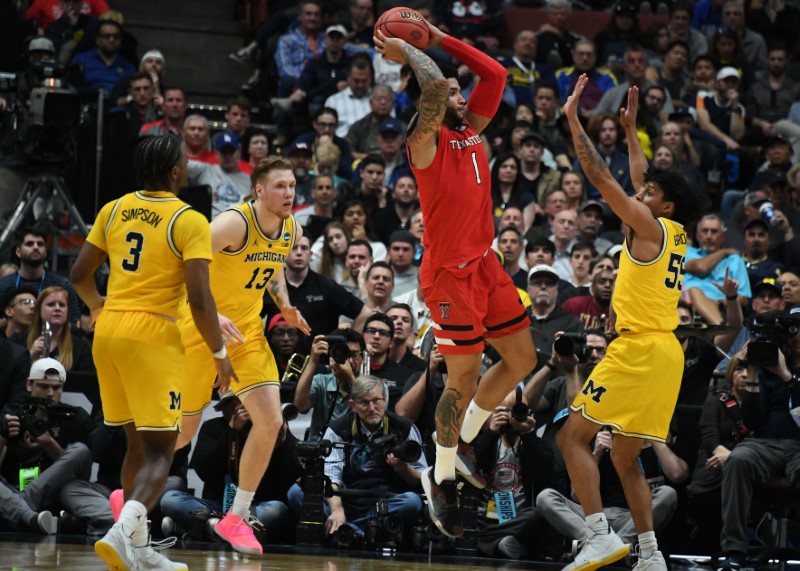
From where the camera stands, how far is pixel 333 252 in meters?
13.0

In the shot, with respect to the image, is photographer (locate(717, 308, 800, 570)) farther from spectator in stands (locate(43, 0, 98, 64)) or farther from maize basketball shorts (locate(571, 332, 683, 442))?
spectator in stands (locate(43, 0, 98, 64))

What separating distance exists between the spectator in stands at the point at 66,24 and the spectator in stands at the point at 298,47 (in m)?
2.50

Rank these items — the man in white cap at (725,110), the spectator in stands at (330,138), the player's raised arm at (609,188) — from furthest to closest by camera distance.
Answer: the man in white cap at (725,110) → the spectator in stands at (330,138) → the player's raised arm at (609,188)

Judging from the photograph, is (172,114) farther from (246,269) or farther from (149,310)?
(149,310)

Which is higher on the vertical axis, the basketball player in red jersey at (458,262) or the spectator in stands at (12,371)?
the basketball player in red jersey at (458,262)

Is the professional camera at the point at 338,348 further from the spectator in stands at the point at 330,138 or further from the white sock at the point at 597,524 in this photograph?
the spectator in stands at the point at 330,138

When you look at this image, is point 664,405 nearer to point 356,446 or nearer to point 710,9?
point 356,446

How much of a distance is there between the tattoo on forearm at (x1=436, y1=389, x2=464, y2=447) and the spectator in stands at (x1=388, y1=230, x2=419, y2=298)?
4794mm

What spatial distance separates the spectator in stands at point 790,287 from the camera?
11680 mm

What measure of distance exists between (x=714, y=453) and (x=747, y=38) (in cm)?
937

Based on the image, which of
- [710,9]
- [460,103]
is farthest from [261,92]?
[460,103]

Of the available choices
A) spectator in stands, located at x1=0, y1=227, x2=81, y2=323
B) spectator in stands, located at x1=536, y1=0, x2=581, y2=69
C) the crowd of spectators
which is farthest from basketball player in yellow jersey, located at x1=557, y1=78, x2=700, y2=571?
spectator in stands, located at x1=536, y1=0, x2=581, y2=69

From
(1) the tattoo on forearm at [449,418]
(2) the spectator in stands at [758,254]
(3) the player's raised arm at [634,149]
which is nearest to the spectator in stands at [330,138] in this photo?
(2) the spectator in stands at [758,254]

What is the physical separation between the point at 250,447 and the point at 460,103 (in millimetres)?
2633
